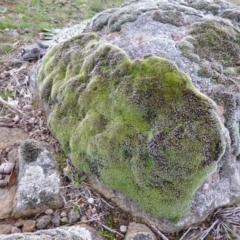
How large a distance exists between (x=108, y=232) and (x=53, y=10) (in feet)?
21.2

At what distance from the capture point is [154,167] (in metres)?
2.59

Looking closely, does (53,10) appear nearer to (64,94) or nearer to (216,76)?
(64,94)

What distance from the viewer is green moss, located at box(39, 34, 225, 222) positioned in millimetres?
2549

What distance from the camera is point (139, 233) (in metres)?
2.52

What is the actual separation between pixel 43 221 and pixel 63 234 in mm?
379

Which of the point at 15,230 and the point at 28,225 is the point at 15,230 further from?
the point at 28,225

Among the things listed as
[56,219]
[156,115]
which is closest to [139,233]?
[56,219]

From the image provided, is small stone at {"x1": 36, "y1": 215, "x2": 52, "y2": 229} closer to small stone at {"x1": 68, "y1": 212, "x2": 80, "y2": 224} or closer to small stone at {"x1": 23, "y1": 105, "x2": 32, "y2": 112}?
small stone at {"x1": 68, "y1": 212, "x2": 80, "y2": 224}

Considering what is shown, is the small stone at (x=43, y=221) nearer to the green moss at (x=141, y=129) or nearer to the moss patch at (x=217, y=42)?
the green moss at (x=141, y=129)

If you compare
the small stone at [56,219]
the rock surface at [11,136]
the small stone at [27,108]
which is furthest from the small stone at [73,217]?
the small stone at [27,108]

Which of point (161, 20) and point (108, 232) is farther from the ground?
point (161, 20)

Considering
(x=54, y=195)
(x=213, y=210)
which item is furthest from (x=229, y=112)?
(x=54, y=195)

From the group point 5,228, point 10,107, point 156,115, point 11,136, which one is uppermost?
point 156,115

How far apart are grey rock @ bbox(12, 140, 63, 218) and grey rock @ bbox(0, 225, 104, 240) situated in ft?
1.10
